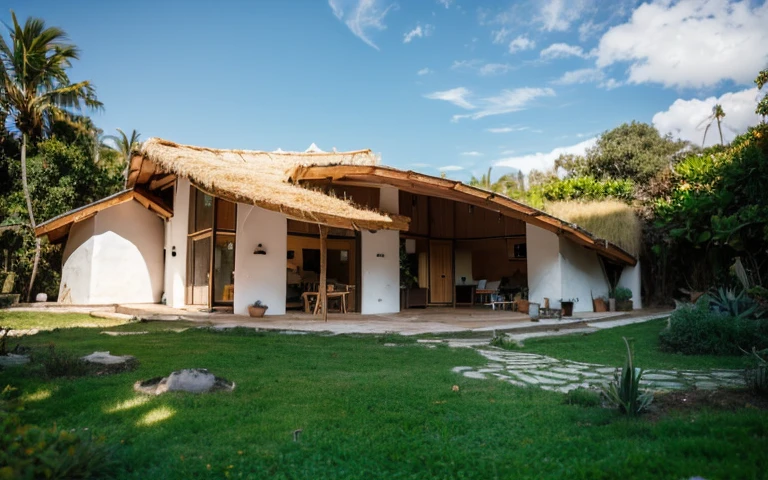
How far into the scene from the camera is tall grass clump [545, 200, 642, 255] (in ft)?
47.3

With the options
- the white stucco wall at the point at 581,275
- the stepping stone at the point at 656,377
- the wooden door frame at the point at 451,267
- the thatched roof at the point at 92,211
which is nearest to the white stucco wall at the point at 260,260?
the thatched roof at the point at 92,211

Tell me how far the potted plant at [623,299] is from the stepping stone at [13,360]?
1336 centimetres

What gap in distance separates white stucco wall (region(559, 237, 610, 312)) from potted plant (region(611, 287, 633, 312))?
44 cm

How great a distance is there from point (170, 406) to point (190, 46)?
1366 cm

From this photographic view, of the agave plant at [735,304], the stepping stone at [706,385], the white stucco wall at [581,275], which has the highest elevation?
the white stucco wall at [581,275]

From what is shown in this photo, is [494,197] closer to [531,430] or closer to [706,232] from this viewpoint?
[706,232]

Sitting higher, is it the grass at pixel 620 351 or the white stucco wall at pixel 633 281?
the white stucco wall at pixel 633 281

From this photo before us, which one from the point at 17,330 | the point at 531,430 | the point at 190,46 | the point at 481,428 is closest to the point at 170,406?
the point at 481,428

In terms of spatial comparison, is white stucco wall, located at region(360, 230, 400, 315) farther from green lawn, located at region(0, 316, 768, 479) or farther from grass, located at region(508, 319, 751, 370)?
green lawn, located at region(0, 316, 768, 479)

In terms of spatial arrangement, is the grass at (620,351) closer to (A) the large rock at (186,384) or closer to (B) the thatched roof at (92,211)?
(A) the large rock at (186,384)

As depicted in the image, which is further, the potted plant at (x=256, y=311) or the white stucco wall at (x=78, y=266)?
→ the white stucco wall at (x=78, y=266)

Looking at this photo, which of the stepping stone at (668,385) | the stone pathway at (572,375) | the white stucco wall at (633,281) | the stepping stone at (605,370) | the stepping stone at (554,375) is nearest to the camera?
the stepping stone at (668,385)

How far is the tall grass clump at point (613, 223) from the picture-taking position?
47.3ft

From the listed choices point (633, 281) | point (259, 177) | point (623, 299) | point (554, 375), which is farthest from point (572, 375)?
point (633, 281)
